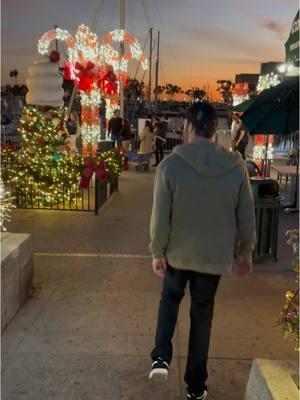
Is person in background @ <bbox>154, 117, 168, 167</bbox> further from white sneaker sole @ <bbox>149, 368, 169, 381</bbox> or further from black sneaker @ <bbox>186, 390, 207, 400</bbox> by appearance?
black sneaker @ <bbox>186, 390, 207, 400</bbox>

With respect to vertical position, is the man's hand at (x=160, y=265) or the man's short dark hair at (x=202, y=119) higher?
the man's short dark hair at (x=202, y=119)

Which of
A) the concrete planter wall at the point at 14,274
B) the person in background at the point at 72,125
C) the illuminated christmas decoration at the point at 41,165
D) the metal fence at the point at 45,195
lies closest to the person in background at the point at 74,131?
the person in background at the point at 72,125

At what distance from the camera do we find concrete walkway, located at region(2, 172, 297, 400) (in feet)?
10.5

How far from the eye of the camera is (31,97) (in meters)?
8.51

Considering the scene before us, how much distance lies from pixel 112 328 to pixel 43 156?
209 inches

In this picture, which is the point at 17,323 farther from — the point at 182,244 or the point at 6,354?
the point at 182,244

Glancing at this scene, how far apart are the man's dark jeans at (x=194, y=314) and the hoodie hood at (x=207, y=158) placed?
66 cm

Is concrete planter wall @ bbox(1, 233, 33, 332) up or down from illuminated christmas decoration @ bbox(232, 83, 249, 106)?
down

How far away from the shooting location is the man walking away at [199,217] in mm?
2742

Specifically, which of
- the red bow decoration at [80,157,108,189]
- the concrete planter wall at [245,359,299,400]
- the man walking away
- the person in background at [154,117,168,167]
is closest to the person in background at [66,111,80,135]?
the person in background at [154,117,168,167]

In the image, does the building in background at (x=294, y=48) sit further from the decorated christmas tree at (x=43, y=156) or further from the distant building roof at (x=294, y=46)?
the decorated christmas tree at (x=43, y=156)

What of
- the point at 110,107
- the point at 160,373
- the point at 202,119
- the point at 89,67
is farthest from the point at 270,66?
the point at 160,373

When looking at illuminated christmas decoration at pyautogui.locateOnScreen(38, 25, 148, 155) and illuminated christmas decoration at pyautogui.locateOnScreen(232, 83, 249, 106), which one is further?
illuminated christmas decoration at pyautogui.locateOnScreen(232, 83, 249, 106)

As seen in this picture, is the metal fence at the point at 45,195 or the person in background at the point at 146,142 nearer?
the metal fence at the point at 45,195
